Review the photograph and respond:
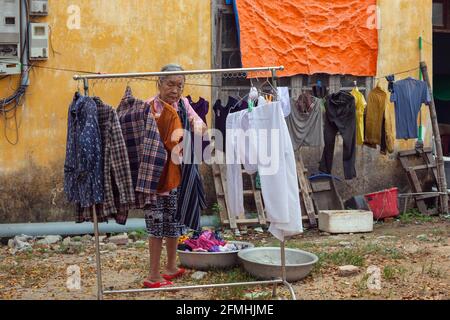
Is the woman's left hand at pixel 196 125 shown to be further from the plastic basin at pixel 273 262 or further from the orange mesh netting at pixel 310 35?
the orange mesh netting at pixel 310 35

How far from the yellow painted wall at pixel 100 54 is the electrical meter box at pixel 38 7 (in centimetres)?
9

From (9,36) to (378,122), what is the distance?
5.11m

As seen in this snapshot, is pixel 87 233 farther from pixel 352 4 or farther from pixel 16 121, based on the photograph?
pixel 352 4

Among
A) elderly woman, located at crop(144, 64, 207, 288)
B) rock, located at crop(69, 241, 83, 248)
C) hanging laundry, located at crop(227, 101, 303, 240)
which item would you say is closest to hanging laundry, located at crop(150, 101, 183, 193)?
elderly woman, located at crop(144, 64, 207, 288)

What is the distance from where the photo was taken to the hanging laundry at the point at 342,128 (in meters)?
7.99

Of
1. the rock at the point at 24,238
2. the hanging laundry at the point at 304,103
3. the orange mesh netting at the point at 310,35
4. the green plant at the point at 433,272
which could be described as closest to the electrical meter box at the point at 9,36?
the rock at the point at 24,238

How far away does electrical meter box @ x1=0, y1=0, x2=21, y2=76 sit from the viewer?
24.1 ft

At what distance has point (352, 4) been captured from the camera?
8.66 meters

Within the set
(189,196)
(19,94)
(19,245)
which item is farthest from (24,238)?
(189,196)

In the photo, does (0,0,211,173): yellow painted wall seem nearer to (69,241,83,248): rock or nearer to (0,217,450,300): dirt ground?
(69,241,83,248): rock

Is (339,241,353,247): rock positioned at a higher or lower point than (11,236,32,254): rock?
lower

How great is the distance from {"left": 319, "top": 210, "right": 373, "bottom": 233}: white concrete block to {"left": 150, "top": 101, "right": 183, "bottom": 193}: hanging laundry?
374 centimetres

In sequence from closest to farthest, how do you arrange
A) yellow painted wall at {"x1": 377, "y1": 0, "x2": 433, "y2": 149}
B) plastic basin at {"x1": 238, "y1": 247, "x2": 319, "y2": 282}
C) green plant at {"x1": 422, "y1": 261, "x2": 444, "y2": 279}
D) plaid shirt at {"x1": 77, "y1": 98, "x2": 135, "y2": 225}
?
plaid shirt at {"x1": 77, "y1": 98, "x2": 135, "y2": 225}
plastic basin at {"x1": 238, "y1": 247, "x2": 319, "y2": 282}
green plant at {"x1": 422, "y1": 261, "x2": 444, "y2": 279}
yellow painted wall at {"x1": 377, "y1": 0, "x2": 433, "y2": 149}

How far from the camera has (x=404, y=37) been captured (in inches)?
355
